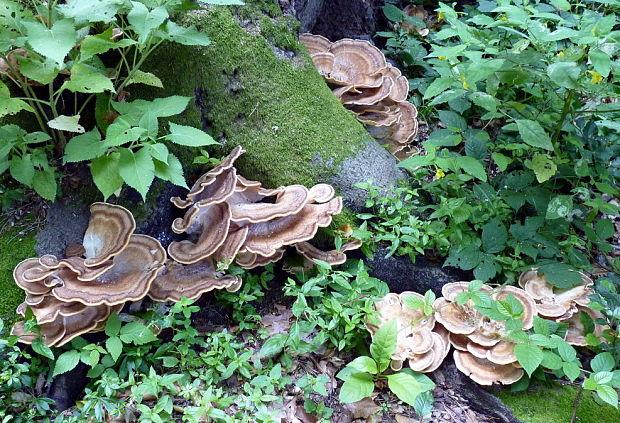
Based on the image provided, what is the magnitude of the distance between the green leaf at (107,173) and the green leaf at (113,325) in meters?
0.98

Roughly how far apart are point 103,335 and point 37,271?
0.79 m

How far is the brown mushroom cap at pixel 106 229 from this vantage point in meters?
4.12

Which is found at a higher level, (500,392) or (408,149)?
(408,149)

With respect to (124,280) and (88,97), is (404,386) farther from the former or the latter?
(88,97)

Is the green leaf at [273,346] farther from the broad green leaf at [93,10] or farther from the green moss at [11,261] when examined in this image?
the broad green leaf at [93,10]

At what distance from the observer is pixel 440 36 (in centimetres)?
480

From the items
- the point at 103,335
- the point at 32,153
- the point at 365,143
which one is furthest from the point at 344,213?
the point at 32,153

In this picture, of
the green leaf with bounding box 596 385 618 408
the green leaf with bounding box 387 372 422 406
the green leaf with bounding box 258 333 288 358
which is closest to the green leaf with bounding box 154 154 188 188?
the green leaf with bounding box 258 333 288 358

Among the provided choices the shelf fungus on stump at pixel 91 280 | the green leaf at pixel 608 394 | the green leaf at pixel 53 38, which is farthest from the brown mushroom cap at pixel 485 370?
the green leaf at pixel 53 38

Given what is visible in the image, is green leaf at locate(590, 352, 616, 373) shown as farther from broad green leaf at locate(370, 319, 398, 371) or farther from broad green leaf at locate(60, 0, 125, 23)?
broad green leaf at locate(60, 0, 125, 23)

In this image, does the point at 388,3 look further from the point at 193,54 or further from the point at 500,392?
the point at 500,392

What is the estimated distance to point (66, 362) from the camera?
3.86 meters

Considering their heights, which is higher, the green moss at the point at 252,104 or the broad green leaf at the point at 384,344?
the green moss at the point at 252,104

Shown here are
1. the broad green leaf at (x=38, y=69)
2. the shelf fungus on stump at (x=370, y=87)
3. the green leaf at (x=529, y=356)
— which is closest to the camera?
the broad green leaf at (x=38, y=69)
